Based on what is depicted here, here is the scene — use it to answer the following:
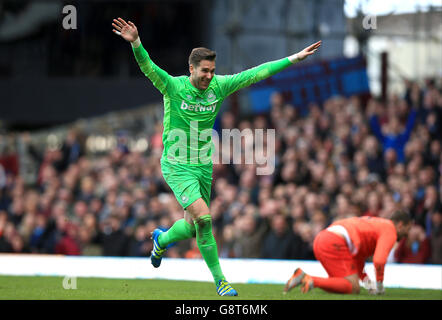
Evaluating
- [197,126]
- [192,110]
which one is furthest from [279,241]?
[192,110]

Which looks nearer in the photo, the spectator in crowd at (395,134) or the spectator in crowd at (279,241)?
the spectator in crowd at (279,241)

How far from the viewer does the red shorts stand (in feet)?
32.7

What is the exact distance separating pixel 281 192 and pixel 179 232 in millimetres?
6239

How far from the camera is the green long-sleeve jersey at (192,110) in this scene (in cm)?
887

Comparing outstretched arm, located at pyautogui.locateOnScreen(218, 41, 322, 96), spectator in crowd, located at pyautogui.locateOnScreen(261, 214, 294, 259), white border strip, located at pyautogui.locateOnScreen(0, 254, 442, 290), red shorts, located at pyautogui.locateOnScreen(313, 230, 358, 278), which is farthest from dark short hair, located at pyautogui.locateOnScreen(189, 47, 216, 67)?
spectator in crowd, located at pyautogui.locateOnScreen(261, 214, 294, 259)

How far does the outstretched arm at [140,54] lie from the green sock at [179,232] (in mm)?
1543

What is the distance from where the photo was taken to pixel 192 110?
890 centimetres

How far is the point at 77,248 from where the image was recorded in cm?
1608

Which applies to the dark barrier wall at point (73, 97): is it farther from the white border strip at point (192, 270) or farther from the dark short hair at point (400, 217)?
the dark short hair at point (400, 217)

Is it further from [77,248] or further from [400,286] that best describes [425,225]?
[77,248]

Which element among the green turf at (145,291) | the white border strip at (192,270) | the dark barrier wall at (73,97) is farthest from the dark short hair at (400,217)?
the dark barrier wall at (73,97)

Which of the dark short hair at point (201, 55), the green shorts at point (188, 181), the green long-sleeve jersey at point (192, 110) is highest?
the dark short hair at point (201, 55)
